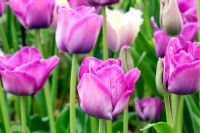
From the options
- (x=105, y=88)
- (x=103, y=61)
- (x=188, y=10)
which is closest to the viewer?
(x=105, y=88)

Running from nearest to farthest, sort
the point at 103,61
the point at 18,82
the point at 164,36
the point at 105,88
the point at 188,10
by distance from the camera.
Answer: the point at 105,88 → the point at 103,61 → the point at 18,82 → the point at 164,36 → the point at 188,10

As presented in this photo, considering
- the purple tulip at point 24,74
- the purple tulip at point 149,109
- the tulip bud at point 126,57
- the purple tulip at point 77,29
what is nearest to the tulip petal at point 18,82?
the purple tulip at point 24,74

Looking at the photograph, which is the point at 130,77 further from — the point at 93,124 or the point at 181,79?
the point at 93,124

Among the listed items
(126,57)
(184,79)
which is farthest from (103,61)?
(184,79)

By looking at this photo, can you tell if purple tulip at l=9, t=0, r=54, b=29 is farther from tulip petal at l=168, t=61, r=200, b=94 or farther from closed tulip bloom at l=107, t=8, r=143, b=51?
tulip petal at l=168, t=61, r=200, b=94

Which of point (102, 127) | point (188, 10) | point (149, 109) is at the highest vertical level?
point (188, 10)

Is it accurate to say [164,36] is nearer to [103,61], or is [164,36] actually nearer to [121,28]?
[121,28]

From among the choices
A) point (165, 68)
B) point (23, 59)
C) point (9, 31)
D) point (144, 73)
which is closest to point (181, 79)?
point (165, 68)
